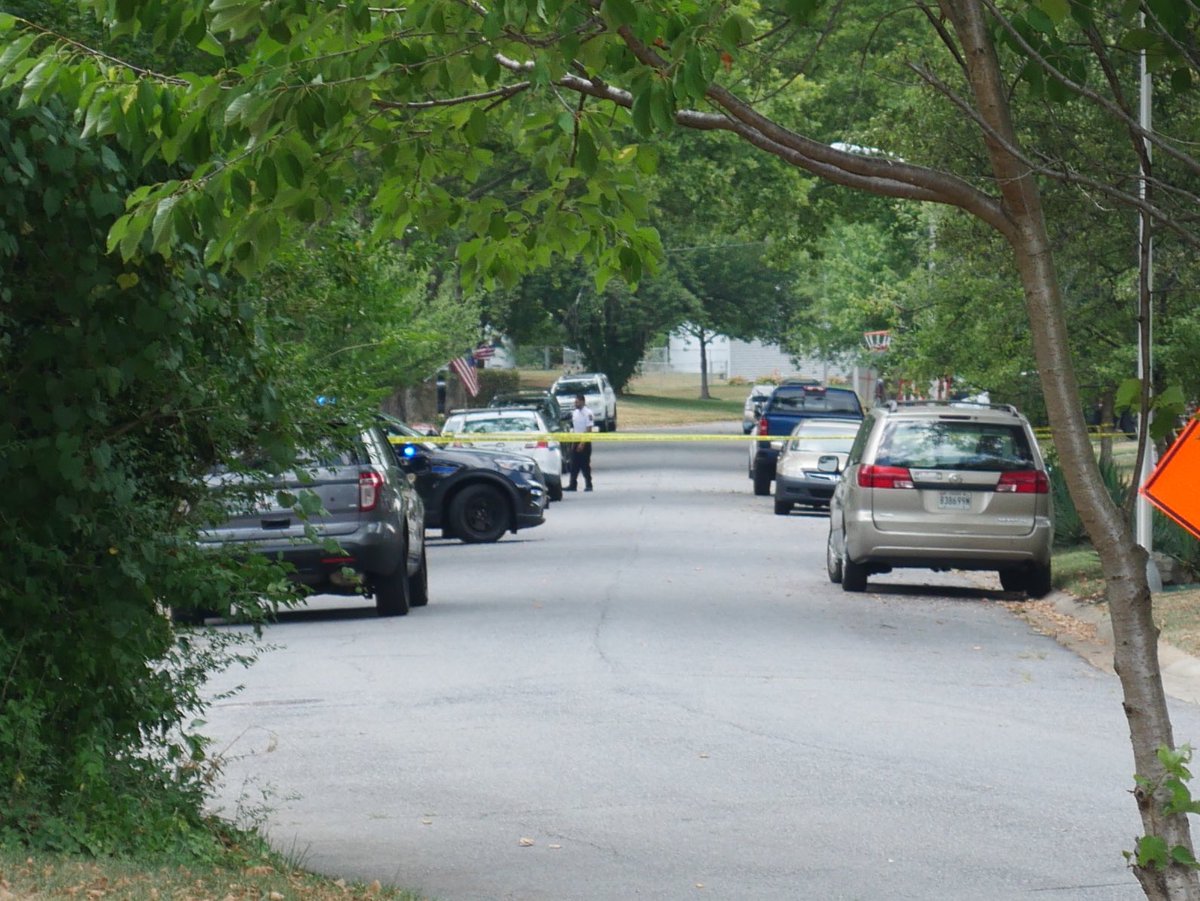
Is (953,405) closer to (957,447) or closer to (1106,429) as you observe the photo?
(957,447)

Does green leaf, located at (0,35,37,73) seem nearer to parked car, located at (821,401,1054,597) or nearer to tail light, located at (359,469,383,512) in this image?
tail light, located at (359,469,383,512)

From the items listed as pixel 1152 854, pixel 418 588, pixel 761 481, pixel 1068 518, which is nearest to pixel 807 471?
pixel 761 481

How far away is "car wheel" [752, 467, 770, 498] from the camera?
36938 millimetres

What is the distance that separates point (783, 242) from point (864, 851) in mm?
24961

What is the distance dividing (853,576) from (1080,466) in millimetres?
13744

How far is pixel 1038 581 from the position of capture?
1897cm

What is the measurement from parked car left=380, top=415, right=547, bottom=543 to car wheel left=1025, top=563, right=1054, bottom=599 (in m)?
7.29

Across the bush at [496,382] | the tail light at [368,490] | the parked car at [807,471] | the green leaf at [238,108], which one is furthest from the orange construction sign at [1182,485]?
the bush at [496,382]

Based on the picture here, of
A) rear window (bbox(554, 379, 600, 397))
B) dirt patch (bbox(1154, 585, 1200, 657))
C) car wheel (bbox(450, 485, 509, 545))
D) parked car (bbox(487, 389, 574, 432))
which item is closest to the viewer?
dirt patch (bbox(1154, 585, 1200, 657))

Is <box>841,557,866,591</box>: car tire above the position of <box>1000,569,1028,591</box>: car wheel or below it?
above

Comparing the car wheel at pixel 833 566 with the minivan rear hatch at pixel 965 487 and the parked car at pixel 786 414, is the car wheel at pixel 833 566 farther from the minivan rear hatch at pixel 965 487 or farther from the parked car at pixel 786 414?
the parked car at pixel 786 414

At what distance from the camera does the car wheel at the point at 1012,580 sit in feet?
63.8

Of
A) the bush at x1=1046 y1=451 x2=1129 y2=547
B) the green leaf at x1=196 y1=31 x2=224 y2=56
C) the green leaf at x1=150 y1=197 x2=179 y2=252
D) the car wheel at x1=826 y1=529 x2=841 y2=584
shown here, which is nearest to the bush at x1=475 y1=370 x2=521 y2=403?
the bush at x1=1046 y1=451 x2=1129 y2=547

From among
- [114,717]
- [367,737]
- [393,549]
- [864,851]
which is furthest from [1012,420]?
[114,717]
